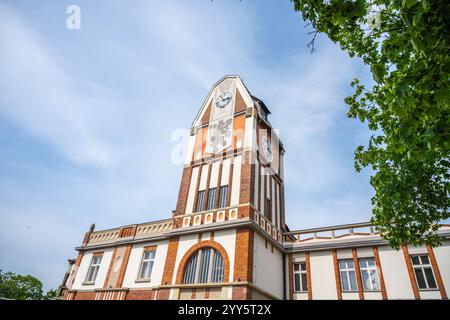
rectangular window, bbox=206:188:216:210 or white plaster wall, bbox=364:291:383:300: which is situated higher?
rectangular window, bbox=206:188:216:210

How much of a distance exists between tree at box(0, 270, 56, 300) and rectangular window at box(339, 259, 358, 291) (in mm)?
60529

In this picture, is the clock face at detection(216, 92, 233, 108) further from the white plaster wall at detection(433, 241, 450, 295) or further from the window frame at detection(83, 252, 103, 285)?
the white plaster wall at detection(433, 241, 450, 295)

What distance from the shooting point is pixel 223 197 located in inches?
805

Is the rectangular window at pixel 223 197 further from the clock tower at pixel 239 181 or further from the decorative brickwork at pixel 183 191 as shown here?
the decorative brickwork at pixel 183 191

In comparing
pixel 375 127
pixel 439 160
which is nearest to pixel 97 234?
pixel 375 127

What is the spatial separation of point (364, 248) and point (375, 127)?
10550 millimetres

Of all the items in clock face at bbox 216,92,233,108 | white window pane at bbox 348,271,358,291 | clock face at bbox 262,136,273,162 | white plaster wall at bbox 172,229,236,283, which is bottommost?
white window pane at bbox 348,271,358,291

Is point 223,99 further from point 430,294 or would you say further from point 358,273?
point 430,294

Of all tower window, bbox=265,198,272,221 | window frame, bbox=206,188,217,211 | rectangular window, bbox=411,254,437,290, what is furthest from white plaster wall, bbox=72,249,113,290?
rectangular window, bbox=411,254,437,290

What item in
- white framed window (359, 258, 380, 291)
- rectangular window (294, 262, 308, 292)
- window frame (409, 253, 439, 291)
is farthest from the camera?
rectangular window (294, 262, 308, 292)

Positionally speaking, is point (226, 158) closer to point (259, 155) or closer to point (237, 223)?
point (259, 155)

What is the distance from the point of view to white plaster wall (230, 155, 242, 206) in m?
19.6

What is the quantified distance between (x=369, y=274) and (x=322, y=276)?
9.69 ft
